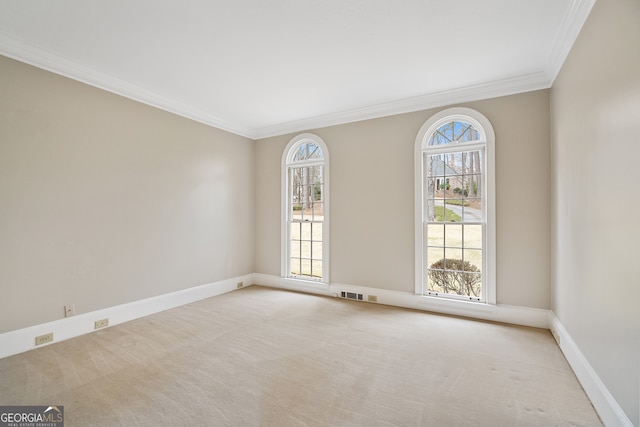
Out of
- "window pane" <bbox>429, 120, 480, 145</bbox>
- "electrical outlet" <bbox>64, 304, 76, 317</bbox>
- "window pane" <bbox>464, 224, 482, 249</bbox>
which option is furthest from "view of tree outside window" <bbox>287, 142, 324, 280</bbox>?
"electrical outlet" <bbox>64, 304, 76, 317</bbox>

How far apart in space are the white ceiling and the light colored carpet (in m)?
2.86

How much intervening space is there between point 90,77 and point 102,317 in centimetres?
272

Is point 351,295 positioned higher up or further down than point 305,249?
further down

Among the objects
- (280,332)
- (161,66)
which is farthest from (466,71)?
(280,332)

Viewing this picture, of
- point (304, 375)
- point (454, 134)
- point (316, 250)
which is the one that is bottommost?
point (304, 375)

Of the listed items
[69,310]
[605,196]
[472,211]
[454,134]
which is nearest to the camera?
[605,196]

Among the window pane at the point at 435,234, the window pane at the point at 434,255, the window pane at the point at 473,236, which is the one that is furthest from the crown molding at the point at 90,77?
the window pane at the point at 473,236

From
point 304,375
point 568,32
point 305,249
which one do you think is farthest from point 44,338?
point 568,32

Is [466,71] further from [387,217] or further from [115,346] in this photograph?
[115,346]

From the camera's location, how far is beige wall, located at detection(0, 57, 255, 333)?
8.53 ft

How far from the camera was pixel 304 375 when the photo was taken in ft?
7.47

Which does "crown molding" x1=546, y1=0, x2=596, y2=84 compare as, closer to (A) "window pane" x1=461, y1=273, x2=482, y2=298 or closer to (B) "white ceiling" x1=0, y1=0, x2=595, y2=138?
(B) "white ceiling" x1=0, y1=0, x2=595, y2=138

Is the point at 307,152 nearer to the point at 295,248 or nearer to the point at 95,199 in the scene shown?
the point at 295,248

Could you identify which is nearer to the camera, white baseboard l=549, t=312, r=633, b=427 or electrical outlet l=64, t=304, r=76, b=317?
white baseboard l=549, t=312, r=633, b=427
